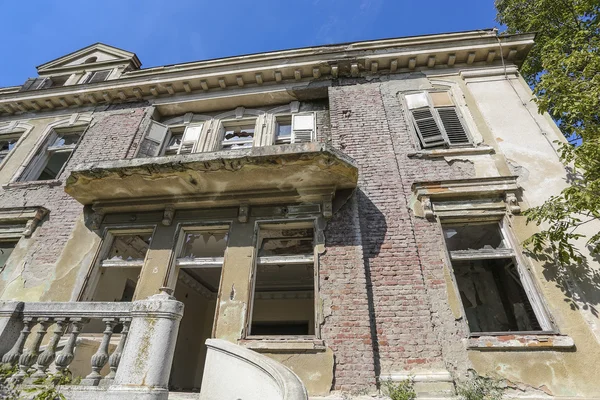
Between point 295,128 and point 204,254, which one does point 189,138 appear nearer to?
point 295,128

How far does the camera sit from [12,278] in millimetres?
6215

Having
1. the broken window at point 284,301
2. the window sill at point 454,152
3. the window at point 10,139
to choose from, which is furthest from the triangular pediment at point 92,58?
the window sill at point 454,152

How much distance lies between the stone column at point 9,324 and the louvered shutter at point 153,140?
15.6ft

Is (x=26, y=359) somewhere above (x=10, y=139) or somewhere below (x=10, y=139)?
below

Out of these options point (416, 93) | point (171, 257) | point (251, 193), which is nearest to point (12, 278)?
point (171, 257)

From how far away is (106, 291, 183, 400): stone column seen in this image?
2.94m

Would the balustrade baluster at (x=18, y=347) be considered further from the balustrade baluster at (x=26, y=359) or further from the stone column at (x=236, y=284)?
the stone column at (x=236, y=284)

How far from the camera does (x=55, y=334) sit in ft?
11.3

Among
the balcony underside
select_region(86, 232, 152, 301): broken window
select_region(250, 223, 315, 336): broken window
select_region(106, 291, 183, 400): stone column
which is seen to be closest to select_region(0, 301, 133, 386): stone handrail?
select_region(106, 291, 183, 400): stone column

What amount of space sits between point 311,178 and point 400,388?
3505 millimetres

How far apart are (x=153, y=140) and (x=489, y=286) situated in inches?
359

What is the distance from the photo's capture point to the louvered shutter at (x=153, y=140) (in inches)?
312

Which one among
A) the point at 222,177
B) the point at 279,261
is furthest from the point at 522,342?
the point at 222,177

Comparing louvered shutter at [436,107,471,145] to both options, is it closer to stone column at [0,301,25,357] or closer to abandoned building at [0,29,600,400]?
abandoned building at [0,29,600,400]
